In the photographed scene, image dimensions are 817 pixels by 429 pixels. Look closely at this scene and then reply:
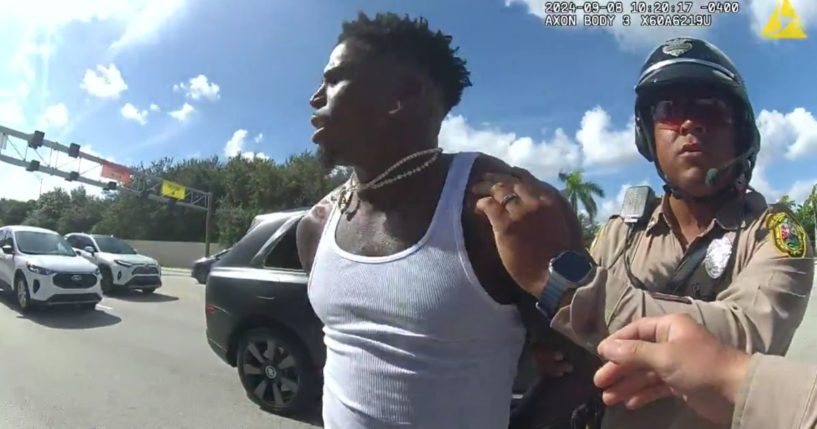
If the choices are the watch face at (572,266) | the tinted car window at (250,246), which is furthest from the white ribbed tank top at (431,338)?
the tinted car window at (250,246)

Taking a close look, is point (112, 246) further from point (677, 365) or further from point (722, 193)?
Answer: point (677, 365)

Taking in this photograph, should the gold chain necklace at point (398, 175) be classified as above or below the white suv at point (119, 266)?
above

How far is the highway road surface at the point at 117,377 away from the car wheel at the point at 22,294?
321mm

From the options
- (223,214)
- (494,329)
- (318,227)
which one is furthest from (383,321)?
(223,214)

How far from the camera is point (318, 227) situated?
1680 millimetres

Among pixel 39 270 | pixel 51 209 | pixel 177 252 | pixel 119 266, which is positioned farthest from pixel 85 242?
pixel 51 209

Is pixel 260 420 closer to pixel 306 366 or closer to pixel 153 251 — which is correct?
pixel 306 366

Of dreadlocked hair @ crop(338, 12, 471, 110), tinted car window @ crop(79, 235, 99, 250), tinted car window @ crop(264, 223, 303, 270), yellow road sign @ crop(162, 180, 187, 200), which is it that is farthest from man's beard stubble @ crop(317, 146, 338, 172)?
yellow road sign @ crop(162, 180, 187, 200)

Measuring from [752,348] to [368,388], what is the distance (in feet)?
2.68

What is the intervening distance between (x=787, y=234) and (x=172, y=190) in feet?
97.5

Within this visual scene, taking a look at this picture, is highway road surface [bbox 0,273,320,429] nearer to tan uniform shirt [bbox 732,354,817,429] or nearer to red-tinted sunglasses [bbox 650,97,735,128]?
red-tinted sunglasses [bbox 650,97,735,128]

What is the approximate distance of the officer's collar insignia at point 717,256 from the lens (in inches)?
48.1

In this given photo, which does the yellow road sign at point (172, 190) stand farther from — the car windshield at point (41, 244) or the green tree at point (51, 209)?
the green tree at point (51, 209)

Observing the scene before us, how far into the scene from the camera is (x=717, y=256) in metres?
1.24
